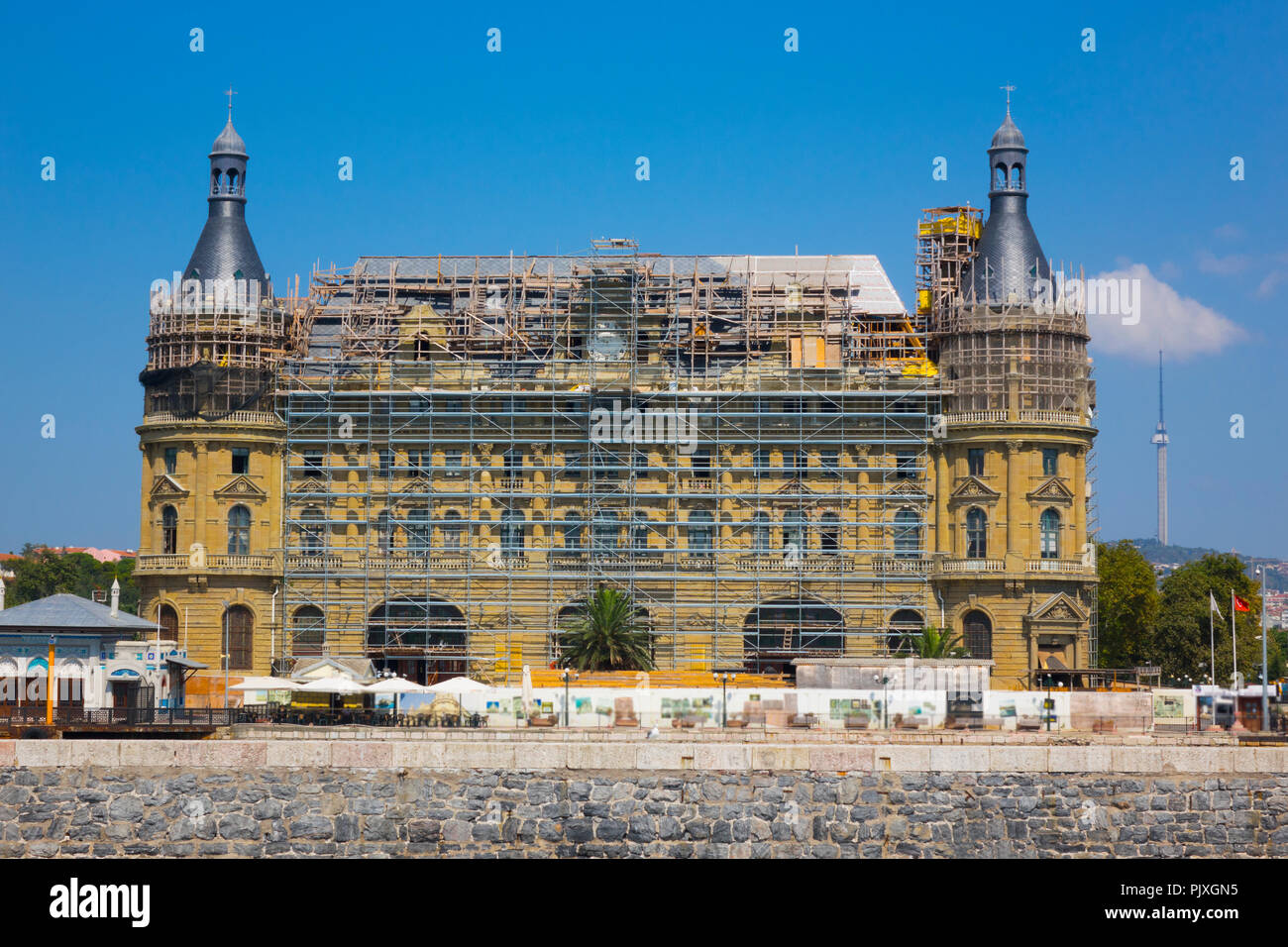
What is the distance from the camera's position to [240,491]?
3263 inches

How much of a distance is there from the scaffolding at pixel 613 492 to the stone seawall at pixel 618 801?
112ft

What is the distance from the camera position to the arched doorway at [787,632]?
80375 millimetres

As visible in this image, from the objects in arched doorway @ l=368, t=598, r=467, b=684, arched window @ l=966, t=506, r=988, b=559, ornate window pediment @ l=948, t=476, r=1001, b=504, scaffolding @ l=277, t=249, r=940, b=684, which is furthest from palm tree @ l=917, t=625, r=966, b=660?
arched doorway @ l=368, t=598, r=467, b=684

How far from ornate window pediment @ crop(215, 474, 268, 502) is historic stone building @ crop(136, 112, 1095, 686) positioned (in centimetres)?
12

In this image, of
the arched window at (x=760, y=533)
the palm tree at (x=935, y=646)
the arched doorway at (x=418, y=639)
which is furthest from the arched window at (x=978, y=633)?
the arched doorway at (x=418, y=639)

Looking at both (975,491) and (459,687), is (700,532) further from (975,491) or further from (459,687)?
(459,687)

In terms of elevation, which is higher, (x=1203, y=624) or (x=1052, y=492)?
(x=1052, y=492)

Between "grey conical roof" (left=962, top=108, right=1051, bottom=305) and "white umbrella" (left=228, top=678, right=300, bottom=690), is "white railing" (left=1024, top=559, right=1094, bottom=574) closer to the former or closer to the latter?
"grey conical roof" (left=962, top=108, right=1051, bottom=305)

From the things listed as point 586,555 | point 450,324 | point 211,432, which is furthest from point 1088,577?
point 211,432

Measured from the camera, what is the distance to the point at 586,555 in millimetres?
81500

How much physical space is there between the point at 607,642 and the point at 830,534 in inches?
466

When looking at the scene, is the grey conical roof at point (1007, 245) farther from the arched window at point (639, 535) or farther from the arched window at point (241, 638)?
the arched window at point (241, 638)

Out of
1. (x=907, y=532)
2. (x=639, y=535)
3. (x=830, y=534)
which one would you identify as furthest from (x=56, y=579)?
(x=907, y=532)
